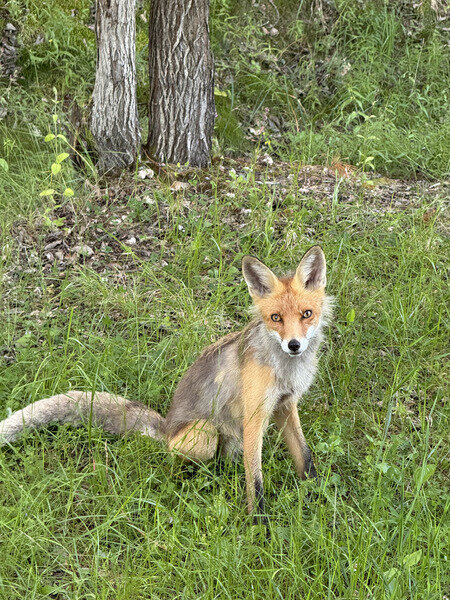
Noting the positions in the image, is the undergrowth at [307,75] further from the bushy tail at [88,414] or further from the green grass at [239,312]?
the bushy tail at [88,414]

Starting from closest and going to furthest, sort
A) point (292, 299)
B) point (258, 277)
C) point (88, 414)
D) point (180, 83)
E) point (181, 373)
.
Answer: point (292, 299), point (258, 277), point (88, 414), point (181, 373), point (180, 83)

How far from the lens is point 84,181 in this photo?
245 inches

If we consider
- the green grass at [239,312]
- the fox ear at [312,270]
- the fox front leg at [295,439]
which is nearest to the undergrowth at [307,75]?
the green grass at [239,312]

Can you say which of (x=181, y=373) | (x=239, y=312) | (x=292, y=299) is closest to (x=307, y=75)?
(x=239, y=312)

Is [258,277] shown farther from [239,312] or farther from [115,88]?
[115,88]

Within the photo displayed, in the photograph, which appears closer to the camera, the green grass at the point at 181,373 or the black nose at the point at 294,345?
the green grass at the point at 181,373

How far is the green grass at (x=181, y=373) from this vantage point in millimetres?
3049

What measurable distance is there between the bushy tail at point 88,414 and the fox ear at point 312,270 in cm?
126

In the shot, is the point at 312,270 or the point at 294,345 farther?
the point at 312,270

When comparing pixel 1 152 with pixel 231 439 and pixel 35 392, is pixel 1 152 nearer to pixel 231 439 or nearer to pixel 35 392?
pixel 35 392

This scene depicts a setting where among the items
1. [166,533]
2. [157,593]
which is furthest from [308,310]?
[157,593]

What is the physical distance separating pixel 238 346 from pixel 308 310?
0.55 meters

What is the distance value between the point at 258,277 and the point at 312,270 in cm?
31

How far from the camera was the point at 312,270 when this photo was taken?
142 inches
